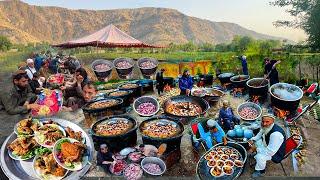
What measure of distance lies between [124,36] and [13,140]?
529 inches

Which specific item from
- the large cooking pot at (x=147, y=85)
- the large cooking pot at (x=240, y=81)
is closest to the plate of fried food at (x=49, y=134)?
the large cooking pot at (x=147, y=85)

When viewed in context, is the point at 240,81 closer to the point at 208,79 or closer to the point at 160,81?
the point at 208,79

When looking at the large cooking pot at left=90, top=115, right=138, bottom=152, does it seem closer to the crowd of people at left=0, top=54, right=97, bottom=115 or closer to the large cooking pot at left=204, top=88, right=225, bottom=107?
the crowd of people at left=0, top=54, right=97, bottom=115

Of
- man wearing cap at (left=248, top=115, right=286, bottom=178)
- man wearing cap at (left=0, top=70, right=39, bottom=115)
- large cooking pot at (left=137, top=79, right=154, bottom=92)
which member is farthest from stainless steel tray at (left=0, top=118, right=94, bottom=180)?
large cooking pot at (left=137, top=79, right=154, bottom=92)

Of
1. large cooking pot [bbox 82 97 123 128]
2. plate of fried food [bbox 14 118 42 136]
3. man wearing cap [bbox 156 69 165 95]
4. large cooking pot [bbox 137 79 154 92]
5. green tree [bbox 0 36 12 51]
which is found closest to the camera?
plate of fried food [bbox 14 118 42 136]

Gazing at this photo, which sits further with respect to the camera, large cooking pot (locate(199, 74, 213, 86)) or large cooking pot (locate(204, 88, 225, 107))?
large cooking pot (locate(199, 74, 213, 86))

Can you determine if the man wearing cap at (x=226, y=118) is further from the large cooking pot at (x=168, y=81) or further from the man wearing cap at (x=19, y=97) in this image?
the man wearing cap at (x=19, y=97)

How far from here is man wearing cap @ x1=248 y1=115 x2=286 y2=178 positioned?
8039 millimetres

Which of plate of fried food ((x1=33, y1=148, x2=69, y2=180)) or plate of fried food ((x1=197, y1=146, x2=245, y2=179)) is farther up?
plate of fried food ((x1=197, y1=146, x2=245, y2=179))

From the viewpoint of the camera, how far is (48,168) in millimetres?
8078

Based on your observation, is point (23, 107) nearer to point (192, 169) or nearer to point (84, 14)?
point (192, 169)

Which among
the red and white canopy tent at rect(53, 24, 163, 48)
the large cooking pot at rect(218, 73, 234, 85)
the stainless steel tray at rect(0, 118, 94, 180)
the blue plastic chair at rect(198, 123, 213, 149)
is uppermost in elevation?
the red and white canopy tent at rect(53, 24, 163, 48)

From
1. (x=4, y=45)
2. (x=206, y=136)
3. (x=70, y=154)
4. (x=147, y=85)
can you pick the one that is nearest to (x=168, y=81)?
(x=147, y=85)

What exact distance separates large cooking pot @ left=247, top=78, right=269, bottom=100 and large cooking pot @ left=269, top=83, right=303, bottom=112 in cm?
62
